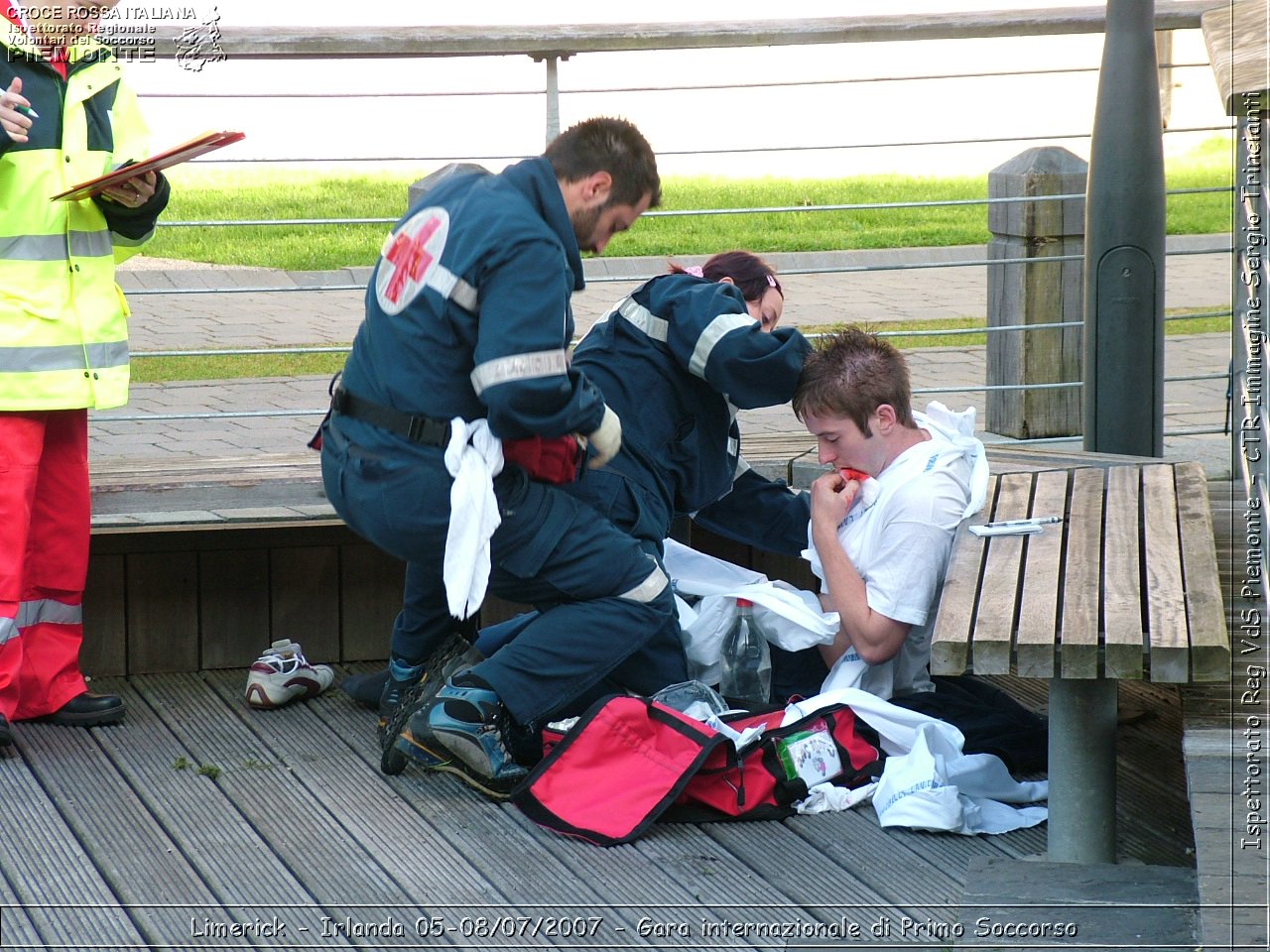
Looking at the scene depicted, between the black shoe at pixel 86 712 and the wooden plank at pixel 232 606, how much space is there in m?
0.53

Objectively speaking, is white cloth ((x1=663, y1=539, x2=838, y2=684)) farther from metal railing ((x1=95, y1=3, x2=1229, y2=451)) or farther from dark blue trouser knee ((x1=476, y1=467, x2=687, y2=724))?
metal railing ((x1=95, y1=3, x2=1229, y2=451))

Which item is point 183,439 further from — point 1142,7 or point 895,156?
point 895,156

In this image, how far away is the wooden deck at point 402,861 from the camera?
117 inches

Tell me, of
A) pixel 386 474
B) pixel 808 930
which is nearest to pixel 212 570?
pixel 386 474

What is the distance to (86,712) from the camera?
13.5 ft

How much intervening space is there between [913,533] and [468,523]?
1030 millimetres

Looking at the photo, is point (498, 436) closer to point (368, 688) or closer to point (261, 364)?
point (368, 688)

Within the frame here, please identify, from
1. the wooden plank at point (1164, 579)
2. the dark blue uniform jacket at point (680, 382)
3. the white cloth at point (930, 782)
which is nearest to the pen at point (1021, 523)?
the wooden plank at point (1164, 579)

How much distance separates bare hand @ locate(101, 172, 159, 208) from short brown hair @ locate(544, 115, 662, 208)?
971 millimetres

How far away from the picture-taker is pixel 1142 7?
443 centimetres

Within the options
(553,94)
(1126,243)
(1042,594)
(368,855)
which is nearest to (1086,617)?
(1042,594)

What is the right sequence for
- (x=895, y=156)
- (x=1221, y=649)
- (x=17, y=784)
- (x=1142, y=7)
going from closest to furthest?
(x=1221, y=649) < (x=17, y=784) < (x=1142, y=7) < (x=895, y=156)

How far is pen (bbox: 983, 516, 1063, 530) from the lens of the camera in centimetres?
367

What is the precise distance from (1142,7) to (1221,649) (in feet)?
7.50
